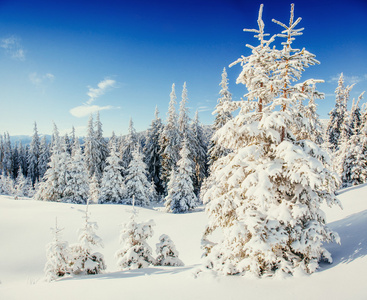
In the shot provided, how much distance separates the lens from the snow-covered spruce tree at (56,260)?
305 inches

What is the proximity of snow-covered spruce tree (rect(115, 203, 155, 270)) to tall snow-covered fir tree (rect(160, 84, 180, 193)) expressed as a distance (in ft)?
76.0

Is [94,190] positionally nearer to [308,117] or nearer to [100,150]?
[100,150]

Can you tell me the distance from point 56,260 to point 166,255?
4672 mm

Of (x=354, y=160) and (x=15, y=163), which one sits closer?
(x=354, y=160)

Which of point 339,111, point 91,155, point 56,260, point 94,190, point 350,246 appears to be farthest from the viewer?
point 91,155

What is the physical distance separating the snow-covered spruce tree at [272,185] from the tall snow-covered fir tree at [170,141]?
Result: 26471 millimetres

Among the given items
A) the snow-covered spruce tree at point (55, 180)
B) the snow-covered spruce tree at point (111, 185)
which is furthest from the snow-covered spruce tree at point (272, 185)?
the snow-covered spruce tree at point (55, 180)

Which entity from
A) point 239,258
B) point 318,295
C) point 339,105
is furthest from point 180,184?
point 339,105

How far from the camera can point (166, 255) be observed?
32.7 feet

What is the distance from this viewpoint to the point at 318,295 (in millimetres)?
4664

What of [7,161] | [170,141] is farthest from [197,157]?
[7,161]

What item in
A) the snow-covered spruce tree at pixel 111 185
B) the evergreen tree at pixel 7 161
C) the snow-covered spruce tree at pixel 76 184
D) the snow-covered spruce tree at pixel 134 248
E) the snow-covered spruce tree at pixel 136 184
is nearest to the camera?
the snow-covered spruce tree at pixel 134 248

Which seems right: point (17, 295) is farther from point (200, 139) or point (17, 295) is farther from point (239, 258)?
point (200, 139)

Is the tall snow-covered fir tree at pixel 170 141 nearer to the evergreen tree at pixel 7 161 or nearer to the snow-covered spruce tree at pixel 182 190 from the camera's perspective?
the snow-covered spruce tree at pixel 182 190
